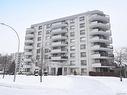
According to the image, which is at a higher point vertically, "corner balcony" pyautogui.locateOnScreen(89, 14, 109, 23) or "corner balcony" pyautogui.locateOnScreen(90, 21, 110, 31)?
"corner balcony" pyautogui.locateOnScreen(89, 14, 109, 23)

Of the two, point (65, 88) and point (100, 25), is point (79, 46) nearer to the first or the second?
point (100, 25)

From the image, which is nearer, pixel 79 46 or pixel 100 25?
pixel 100 25

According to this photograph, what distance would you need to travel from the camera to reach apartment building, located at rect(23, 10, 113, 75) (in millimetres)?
47188

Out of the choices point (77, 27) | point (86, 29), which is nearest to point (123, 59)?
point (86, 29)

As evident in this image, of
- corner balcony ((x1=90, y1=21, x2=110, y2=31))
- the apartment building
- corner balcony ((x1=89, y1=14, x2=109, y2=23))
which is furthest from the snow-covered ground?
corner balcony ((x1=89, y1=14, x2=109, y2=23))

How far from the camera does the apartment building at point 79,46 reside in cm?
4719

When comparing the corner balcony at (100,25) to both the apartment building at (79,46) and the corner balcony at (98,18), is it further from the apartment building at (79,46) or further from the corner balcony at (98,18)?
the corner balcony at (98,18)

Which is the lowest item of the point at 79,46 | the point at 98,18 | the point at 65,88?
the point at 65,88

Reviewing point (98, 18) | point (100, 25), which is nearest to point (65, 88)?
point (100, 25)

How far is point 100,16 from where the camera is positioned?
49750 mm

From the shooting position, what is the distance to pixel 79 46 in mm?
51375

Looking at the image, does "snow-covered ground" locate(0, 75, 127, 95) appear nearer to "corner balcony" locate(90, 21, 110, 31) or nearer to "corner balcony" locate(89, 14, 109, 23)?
"corner balcony" locate(90, 21, 110, 31)

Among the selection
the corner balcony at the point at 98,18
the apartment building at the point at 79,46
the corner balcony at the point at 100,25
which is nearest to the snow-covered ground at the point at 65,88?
the apartment building at the point at 79,46

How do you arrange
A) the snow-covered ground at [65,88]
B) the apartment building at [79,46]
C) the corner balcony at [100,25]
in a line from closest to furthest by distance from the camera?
1. the snow-covered ground at [65,88]
2. the apartment building at [79,46]
3. the corner balcony at [100,25]
